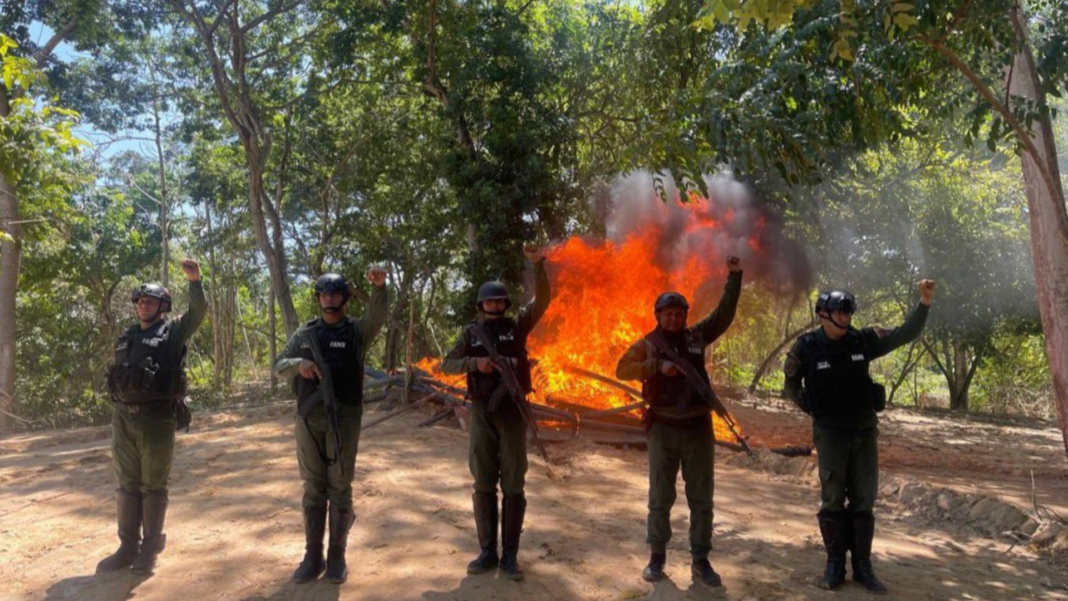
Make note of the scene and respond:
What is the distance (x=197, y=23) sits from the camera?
573 inches

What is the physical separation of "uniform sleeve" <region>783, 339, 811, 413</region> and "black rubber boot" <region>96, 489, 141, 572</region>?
4564mm

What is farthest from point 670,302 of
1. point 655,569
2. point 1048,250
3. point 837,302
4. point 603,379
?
point 1048,250

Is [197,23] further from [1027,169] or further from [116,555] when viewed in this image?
[1027,169]

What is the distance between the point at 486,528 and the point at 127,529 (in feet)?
8.24

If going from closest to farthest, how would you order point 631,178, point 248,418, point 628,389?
point 628,389 < point 248,418 < point 631,178

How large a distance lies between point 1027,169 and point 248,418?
11528 millimetres

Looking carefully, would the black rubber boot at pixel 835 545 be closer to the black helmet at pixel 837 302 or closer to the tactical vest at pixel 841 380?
the tactical vest at pixel 841 380

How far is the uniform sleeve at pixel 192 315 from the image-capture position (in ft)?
17.1

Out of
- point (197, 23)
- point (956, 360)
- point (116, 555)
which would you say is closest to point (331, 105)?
point (197, 23)

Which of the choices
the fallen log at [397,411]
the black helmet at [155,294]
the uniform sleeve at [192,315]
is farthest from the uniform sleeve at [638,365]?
the fallen log at [397,411]

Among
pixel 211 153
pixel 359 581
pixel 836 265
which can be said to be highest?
pixel 211 153

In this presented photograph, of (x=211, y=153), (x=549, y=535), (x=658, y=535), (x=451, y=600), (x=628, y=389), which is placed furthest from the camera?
(x=211, y=153)

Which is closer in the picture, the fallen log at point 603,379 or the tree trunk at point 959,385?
the fallen log at point 603,379

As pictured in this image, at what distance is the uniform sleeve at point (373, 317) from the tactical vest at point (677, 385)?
5.83 ft
